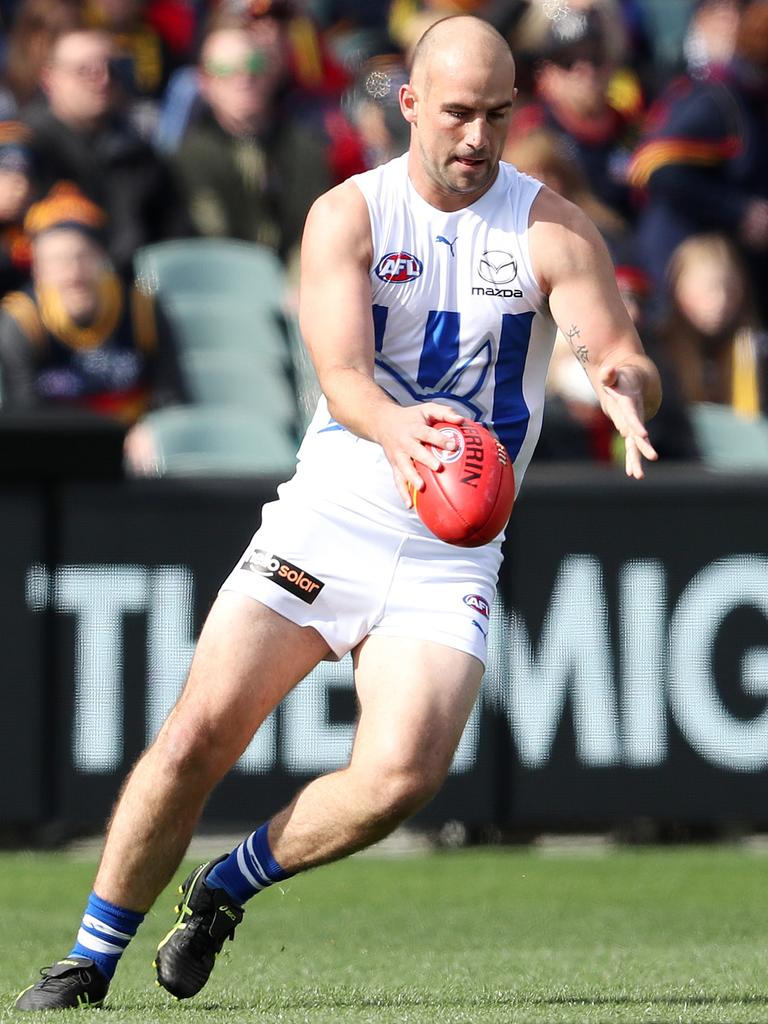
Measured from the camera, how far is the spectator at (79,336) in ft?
31.7

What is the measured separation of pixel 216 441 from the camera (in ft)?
31.8

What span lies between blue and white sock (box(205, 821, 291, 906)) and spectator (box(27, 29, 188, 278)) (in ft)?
19.0

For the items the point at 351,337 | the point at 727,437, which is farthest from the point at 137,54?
the point at 351,337

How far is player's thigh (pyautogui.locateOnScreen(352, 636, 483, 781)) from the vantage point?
507 cm

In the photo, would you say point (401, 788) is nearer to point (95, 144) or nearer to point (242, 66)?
point (95, 144)

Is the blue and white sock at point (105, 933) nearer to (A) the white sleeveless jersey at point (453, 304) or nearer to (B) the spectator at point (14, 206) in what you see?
(A) the white sleeveless jersey at point (453, 304)

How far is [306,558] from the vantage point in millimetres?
Answer: 5316

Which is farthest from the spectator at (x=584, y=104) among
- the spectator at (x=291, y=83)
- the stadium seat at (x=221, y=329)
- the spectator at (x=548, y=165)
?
the stadium seat at (x=221, y=329)

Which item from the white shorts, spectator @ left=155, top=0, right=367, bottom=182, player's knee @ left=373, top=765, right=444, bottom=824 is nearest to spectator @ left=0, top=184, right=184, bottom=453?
spectator @ left=155, top=0, right=367, bottom=182

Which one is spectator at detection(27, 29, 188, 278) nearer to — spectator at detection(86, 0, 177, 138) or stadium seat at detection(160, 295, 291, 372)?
stadium seat at detection(160, 295, 291, 372)

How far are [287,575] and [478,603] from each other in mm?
515

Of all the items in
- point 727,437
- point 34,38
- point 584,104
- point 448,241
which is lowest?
point 727,437

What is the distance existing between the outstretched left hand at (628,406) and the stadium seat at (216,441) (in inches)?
170

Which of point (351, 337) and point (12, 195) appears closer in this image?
point (351, 337)
